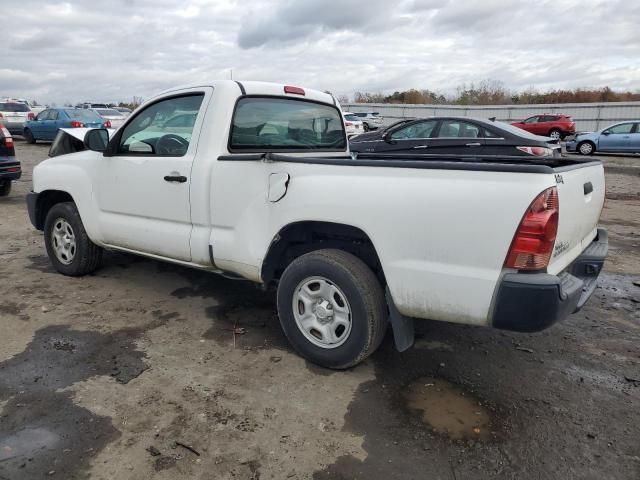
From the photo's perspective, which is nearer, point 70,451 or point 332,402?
point 70,451

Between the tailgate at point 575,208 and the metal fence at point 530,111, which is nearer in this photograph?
the tailgate at point 575,208

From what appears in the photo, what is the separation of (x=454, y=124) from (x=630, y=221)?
3596 mm

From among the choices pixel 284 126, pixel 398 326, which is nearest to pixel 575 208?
pixel 398 326

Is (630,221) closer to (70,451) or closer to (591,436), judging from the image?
(591,436)

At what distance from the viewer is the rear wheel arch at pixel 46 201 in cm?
500

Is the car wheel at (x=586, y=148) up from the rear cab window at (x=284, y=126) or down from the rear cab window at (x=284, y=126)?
down

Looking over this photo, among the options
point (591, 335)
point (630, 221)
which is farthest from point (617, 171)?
point (591, 335)

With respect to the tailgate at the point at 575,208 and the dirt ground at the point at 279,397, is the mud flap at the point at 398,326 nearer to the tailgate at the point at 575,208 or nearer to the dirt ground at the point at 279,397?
the dirt ground at the point at 279,397

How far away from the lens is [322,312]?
321 cm

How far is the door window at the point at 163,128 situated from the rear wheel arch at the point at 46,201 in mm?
1194

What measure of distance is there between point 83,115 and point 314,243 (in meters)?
17.9

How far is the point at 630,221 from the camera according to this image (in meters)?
8.12

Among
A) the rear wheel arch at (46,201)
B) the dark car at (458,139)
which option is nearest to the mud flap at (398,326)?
the rear wheel arch at (46,201)

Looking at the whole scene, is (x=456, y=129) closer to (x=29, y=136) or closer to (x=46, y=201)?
(x=46, y=201)
